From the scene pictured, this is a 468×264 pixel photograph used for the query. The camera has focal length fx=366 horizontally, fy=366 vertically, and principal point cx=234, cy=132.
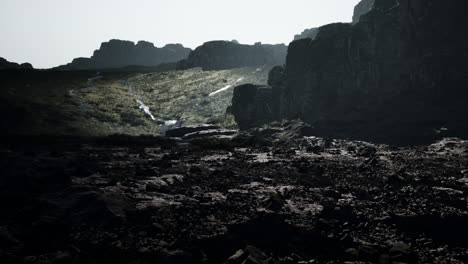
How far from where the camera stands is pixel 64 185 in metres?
40.0

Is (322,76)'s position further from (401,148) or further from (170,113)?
(170,113)

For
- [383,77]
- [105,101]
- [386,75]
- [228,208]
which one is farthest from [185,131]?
[228,208]

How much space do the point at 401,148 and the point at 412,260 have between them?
150 ft

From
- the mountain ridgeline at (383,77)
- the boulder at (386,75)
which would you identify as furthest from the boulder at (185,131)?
the boulder at (386,75)

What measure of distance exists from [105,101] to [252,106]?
56.9 meters

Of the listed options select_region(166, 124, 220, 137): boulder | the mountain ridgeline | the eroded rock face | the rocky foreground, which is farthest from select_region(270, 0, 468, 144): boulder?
select_region(166, 124, 220, 137): boulder

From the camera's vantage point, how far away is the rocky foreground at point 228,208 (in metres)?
28.8

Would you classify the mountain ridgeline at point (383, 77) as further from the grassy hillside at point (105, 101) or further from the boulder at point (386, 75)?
the grassy hillside at point (105, 101)

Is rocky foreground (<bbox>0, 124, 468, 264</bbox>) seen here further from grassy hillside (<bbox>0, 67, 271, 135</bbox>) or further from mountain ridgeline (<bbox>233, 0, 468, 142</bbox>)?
grassy hillside (<bbox>0, 67, 271, 135</bbox>)

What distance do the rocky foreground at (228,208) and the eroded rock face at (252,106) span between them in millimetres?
54245

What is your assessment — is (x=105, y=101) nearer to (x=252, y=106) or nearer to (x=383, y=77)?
(x=252, y=106)

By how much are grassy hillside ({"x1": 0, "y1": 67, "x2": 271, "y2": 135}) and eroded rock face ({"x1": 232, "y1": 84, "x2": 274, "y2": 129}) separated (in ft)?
20.0

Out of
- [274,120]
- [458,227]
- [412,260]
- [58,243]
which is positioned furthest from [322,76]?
[58,243]

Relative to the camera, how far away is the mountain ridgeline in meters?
86.2
